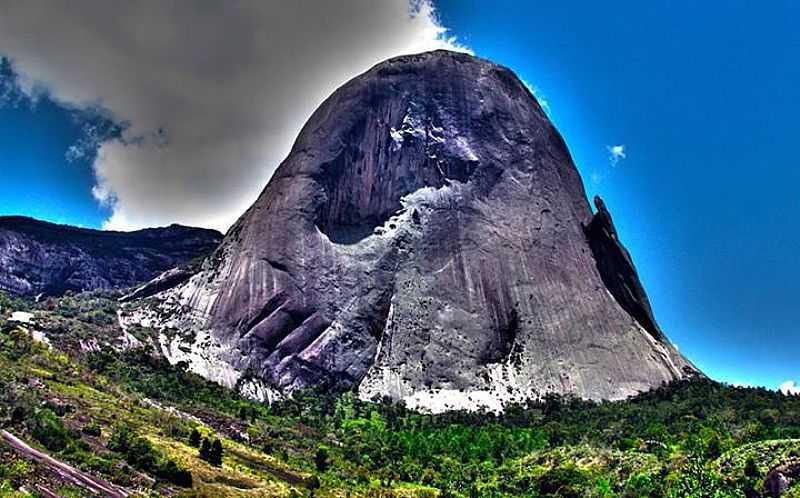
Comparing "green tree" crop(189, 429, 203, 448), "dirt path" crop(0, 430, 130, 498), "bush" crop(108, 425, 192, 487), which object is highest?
"green tree" crop(189, 429, 203, 448)

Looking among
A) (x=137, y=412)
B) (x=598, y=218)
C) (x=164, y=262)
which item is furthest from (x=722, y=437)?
(x=164, y=262)

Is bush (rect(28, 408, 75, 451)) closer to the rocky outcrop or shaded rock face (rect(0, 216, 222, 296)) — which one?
the rocky outcrop

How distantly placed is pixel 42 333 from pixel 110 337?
1026cm

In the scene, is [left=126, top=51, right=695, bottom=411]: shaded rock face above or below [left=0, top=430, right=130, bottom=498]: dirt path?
above

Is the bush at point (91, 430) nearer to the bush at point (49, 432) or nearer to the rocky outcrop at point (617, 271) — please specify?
the bush at point (49, 432)

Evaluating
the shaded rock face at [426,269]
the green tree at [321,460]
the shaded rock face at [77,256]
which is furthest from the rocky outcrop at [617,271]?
the shaded rock face at [77,256]

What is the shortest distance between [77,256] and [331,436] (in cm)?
9854

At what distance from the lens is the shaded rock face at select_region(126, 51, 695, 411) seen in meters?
108

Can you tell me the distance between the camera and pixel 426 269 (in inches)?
4695

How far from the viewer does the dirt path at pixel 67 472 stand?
121 ft

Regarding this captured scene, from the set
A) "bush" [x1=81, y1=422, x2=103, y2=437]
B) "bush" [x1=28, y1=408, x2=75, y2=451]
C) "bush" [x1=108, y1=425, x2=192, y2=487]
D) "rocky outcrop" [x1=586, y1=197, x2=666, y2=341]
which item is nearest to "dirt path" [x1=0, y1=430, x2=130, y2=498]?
"bush" [x1=28, y1=408, x2=75, y2=451]

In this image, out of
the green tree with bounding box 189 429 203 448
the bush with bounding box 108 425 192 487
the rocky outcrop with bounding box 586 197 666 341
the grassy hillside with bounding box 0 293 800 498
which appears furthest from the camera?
the rocky outcrop with bounding box 586 197 666 341

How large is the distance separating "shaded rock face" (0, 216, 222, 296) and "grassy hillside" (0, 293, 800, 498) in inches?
1522

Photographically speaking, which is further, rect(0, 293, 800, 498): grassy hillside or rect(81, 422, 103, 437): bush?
rect(81, 422, 103, 437): bush
